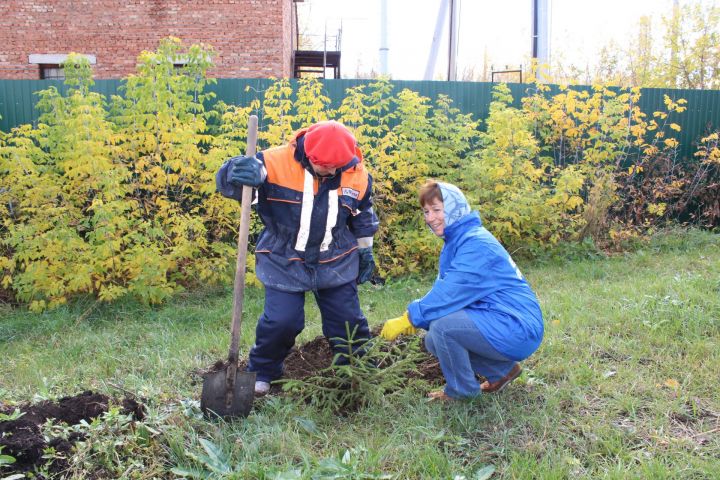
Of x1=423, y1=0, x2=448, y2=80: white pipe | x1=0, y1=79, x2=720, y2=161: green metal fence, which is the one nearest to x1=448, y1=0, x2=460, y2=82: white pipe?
x1=423, y1=0, x2=448, y2=80: white pipe

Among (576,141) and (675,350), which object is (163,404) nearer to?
(675,350)

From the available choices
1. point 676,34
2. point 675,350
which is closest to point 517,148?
point 675,350

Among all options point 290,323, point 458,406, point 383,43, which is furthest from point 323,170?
point 383,43

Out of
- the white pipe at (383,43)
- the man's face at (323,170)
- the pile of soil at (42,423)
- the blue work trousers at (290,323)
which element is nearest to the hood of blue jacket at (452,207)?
the man's face at (323,170)

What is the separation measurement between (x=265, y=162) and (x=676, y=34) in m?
19.0

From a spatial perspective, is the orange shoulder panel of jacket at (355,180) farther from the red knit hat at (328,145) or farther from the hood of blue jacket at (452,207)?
the hood of blue jacket at (452,207)

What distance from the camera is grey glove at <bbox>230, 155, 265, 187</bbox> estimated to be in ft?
10.2

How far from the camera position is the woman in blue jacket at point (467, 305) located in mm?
3084

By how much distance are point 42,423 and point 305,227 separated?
1595 millimetres

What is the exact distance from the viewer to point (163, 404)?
3.22 metres

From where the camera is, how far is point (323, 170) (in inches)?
129

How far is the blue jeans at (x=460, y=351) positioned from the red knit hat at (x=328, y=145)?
1008mm

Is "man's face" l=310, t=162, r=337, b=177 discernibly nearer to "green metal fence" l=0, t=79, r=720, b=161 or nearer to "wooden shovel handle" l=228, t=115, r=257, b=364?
"wooden shovel handle" l=228, t=115, r=257, b=364

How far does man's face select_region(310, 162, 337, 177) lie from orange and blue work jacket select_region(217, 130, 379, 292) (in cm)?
3
